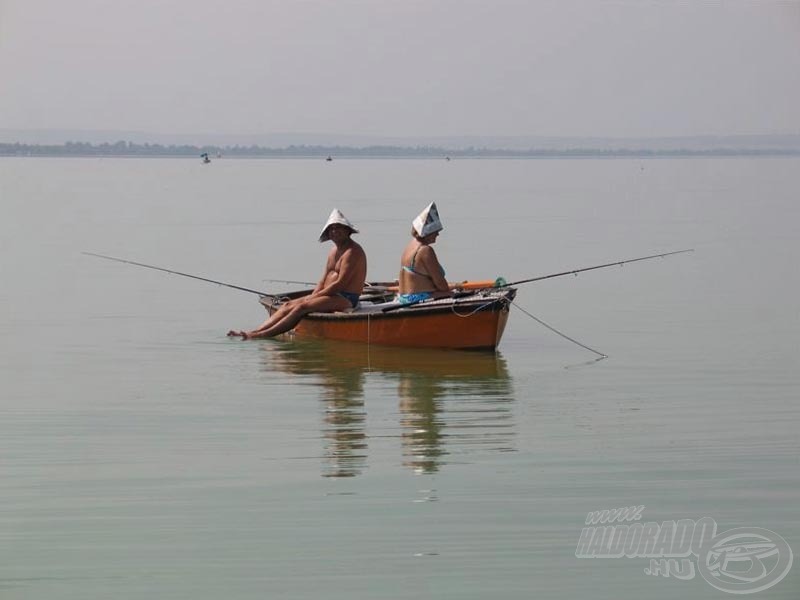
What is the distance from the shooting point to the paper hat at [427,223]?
18703mm

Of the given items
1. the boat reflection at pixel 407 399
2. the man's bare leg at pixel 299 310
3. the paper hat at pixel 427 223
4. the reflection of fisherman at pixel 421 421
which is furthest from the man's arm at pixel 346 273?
the reflection of fisherman at pixel 421 421

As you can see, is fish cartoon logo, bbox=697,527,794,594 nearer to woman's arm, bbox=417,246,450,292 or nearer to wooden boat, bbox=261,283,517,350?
wooden boat, bbox=261,283,517,350

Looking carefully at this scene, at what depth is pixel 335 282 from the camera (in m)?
19.6

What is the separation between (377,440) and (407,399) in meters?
2.43

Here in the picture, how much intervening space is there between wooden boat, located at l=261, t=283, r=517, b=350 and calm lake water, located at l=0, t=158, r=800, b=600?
10.3 inches

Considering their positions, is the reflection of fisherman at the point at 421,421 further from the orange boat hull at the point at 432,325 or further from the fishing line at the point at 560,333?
the fishing line at the point at 560,333

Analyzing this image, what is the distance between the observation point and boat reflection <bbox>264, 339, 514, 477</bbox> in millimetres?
13375

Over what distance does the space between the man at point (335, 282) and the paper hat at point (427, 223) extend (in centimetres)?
76

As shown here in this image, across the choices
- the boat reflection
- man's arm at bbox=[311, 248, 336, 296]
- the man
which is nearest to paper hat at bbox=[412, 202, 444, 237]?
the man

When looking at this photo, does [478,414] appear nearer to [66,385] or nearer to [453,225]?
[66,385]

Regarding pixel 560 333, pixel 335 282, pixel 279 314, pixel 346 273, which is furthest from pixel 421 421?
A: pixel 560 333

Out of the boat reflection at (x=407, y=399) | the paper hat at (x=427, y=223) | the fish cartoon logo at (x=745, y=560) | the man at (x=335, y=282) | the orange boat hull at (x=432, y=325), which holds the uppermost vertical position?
the paper hat at (x=427, y=223)

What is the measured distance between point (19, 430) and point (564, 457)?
17.0 ft

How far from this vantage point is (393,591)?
9516 millimetres
